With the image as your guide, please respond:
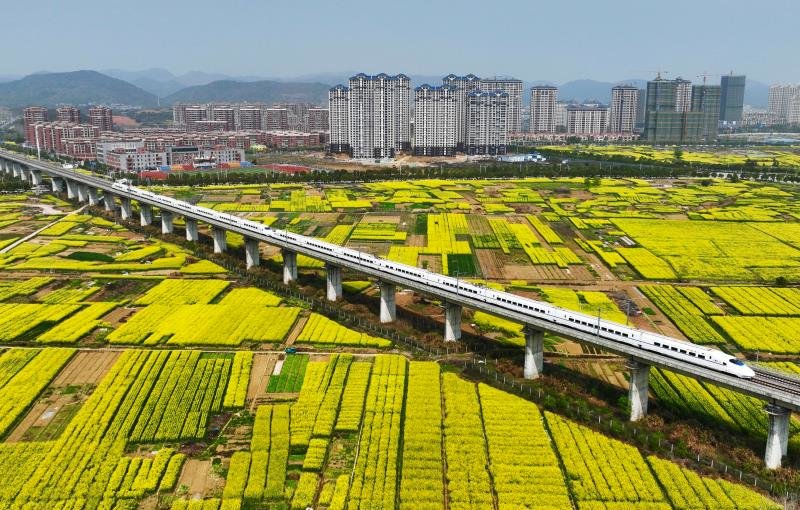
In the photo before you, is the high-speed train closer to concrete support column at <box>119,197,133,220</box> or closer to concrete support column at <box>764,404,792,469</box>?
concrete support column at <box>764,404,792,469</box>

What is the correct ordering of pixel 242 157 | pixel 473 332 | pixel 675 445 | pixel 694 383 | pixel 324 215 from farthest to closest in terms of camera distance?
1. pixel 242 157
2. pixel 324 215
3. pixel 473 332
4. pixel 694 383
5. pixel 675 445

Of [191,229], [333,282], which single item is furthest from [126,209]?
[333,282]

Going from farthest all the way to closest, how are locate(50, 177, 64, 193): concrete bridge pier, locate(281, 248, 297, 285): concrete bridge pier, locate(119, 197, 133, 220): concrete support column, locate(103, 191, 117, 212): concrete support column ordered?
locate(50, 177, 64, 193): concrete bridge pier
locate(103, 191, 117, 212): concrete support column
locate(119, 197, 133, 220): concrete support column
locate(281, 248, 297, 285): concrete bridge pier

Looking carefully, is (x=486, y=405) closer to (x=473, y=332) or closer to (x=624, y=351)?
(x=624, y=351)

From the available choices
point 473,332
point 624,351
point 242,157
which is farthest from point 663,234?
point 242,157

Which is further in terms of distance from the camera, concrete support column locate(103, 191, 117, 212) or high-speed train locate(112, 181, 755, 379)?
concrete support column locate(103, 191, 117, 212)

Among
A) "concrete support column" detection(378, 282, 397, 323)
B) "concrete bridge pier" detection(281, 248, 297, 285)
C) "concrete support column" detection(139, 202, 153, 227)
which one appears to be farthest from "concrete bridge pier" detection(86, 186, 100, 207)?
"concrete support column" detection(378, 282, 397, 323)
